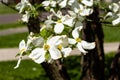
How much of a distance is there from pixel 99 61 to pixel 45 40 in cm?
296

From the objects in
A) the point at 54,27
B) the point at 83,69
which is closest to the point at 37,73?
the point at 83,69

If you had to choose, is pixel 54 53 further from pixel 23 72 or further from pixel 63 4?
pixel 23 72

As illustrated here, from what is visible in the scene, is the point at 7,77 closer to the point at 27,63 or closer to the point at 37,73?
the point at 37,73

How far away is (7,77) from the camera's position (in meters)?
8.96

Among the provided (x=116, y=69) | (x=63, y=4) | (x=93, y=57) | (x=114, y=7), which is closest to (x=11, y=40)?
(x=93, y=57)

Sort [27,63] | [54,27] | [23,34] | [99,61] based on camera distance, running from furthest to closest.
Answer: [23,34] → [27,63] → [99,61] → [54,27]

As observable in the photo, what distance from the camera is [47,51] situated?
8.88 ft

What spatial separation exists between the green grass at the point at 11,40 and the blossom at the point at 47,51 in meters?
10.5

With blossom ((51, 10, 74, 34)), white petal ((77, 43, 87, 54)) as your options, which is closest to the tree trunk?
blossom ((51, 10, 74, 34))

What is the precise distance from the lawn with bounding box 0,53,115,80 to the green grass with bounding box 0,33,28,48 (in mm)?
2701

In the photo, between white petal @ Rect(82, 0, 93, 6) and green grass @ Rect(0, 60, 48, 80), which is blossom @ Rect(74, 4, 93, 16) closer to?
white petal @ Rect(82, 0, 93, 6)

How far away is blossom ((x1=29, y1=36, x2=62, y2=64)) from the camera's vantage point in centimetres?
267

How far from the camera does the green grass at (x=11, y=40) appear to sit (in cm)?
1331

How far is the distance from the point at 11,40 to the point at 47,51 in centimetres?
1184
